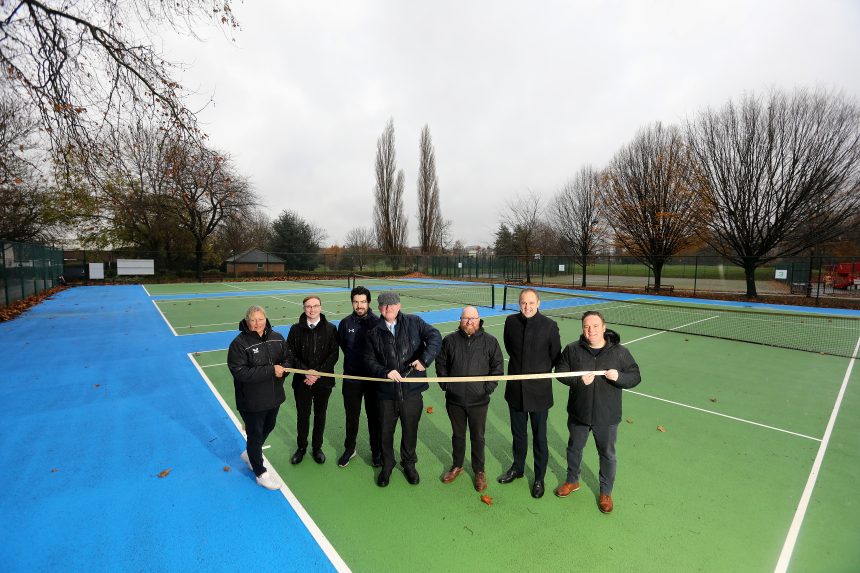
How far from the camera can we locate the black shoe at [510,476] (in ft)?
13.8

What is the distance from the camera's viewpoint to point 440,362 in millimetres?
4023

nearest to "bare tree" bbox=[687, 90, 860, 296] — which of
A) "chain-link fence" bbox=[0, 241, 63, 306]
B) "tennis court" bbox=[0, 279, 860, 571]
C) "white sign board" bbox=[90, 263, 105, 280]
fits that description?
"tennis court" bbox=[0, 279, 860, 571]

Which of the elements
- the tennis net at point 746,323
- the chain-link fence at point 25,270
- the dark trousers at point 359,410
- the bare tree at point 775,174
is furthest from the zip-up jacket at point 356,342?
the bare tree at point 775,174

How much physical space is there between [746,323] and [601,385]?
49.7 feet

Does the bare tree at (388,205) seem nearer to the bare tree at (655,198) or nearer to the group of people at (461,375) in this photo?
the bare tree at (655,198)

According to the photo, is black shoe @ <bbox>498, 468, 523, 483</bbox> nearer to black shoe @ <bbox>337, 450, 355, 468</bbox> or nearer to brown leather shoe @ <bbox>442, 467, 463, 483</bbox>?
brown leather shoe @ <bbox>442, 467, 463, 483</bbox>

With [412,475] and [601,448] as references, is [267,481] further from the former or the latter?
[601,448]

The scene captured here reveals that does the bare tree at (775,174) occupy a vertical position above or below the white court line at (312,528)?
above

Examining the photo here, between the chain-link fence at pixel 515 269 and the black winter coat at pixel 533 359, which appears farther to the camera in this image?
the chain-link fence at pixel 515 269

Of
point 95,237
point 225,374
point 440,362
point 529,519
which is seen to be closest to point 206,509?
point 440,362

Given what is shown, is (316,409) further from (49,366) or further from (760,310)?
(760,310)

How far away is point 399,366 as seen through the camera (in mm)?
3996

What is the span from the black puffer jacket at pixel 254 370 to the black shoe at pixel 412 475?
153cm

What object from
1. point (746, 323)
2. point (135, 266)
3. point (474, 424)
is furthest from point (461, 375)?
point (135, 266)
